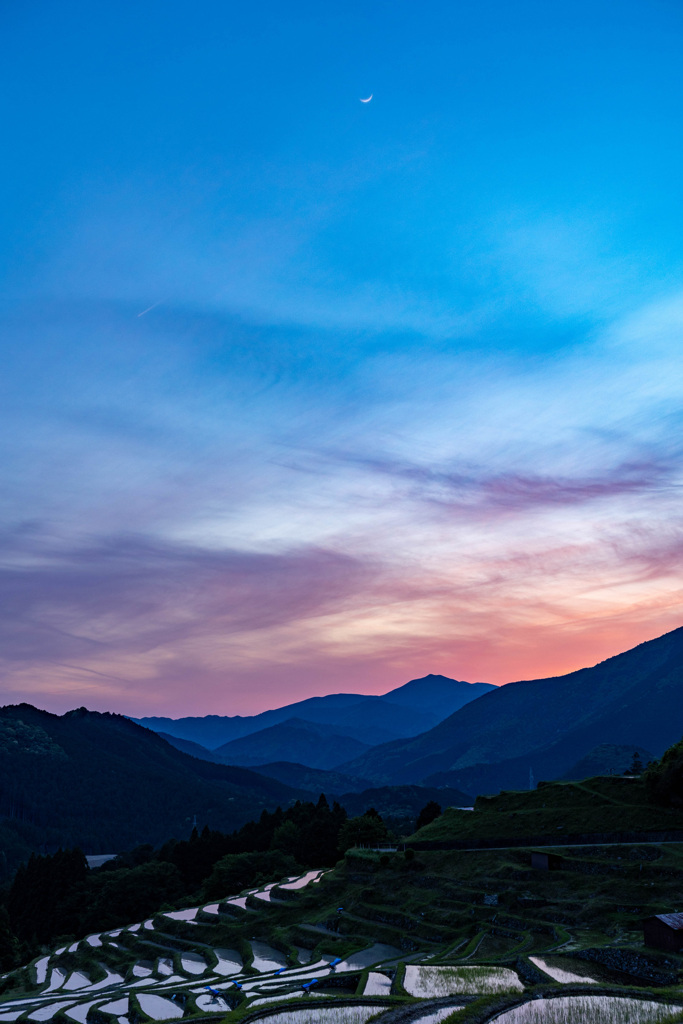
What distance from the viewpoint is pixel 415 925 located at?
62719mm

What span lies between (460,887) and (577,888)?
1109cm

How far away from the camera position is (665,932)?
137 ft

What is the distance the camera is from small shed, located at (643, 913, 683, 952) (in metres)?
Result: 41.3

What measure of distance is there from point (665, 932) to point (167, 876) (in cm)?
9860

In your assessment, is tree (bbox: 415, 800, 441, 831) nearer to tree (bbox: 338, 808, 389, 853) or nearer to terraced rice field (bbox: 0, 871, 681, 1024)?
tree (bbox: 338, 808, 389, 853)

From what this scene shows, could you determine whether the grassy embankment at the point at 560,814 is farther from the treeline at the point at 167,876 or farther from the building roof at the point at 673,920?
the building roof at the point at 673,920

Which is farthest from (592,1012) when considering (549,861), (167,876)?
(167,876)

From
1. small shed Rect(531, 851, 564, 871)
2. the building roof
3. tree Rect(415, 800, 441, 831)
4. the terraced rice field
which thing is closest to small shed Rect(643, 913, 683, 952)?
the building roof

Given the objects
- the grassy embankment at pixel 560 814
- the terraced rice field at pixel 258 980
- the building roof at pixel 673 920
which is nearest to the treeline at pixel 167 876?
the grassy embankment at pixel 560 814

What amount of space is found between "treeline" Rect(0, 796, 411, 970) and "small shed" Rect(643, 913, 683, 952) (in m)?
59.7

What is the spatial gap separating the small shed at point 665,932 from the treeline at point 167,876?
5975 centimetres

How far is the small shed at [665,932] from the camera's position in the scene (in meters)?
41.3

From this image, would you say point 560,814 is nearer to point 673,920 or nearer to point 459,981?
point 673,920

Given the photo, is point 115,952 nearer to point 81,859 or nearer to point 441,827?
point 441,827
